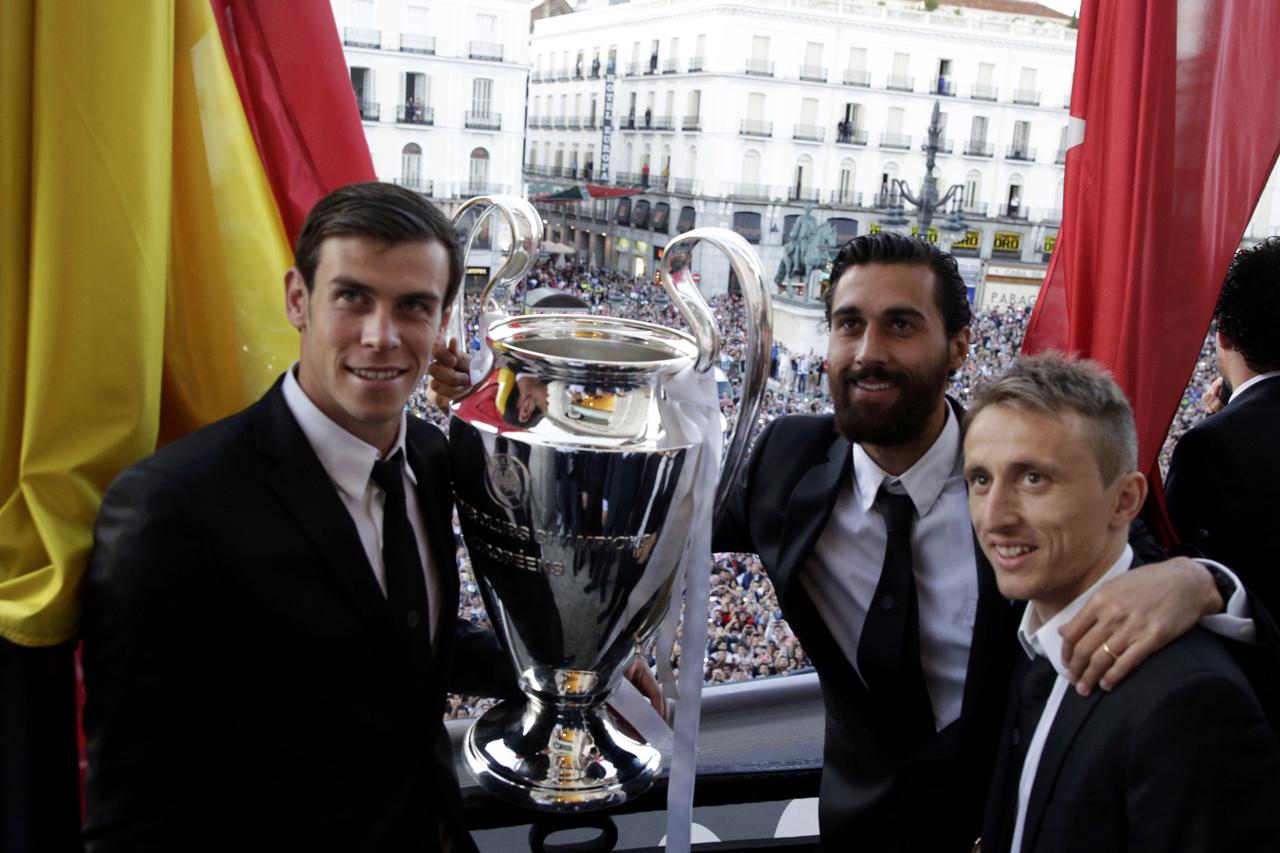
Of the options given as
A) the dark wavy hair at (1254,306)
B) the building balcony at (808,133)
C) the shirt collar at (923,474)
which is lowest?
the shirt collar at (923,474)

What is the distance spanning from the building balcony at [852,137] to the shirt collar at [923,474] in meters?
1.70

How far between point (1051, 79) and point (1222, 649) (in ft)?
6.07

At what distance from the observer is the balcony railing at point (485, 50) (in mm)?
1724

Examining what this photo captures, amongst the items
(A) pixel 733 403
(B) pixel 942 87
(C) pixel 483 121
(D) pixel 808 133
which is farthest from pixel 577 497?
(D) pixel 808 133

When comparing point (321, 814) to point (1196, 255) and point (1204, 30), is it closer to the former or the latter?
A: point (1196, 255)

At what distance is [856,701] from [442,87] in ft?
3.88

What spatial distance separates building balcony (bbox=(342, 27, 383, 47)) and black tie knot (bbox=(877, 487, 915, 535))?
3.58ft

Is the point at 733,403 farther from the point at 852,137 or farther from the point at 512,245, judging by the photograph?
the point at 852,137

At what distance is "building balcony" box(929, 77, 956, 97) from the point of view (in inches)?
95.3

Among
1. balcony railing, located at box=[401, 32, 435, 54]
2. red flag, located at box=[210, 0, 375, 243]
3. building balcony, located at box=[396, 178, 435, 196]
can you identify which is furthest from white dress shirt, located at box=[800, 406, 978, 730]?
balcony railing, located at box=[401, 32, 435, 54]

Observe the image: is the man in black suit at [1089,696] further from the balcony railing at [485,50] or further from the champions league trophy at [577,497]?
the balcony railing at [485,50]

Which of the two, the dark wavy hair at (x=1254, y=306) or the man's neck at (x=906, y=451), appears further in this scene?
the dark wavy hair at (x=1254, y=306)

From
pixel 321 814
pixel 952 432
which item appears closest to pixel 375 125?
pixel 952 432

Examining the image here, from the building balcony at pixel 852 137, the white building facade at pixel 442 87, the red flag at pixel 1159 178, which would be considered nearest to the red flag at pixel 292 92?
the white building facade at pixel 442 87
